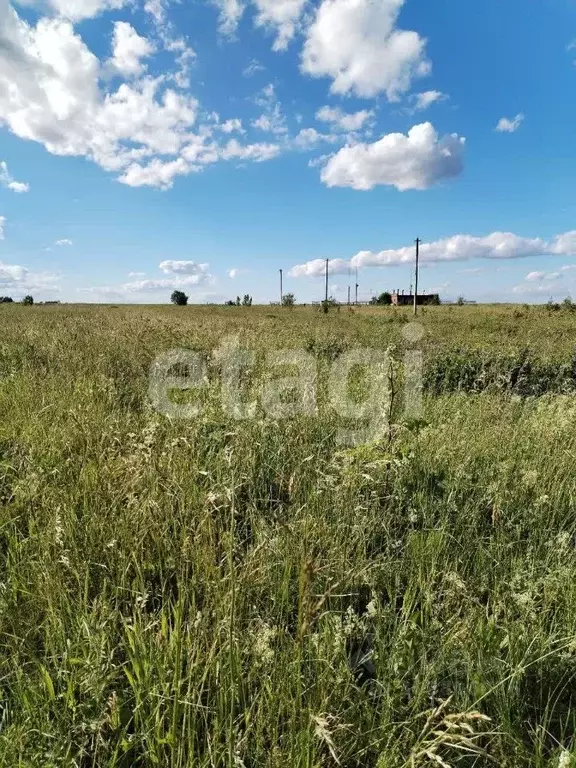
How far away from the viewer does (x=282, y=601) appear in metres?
1.70

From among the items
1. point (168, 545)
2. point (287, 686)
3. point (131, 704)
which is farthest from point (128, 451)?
point (287, 686)

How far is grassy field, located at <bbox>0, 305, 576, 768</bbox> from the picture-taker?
4.02 feet

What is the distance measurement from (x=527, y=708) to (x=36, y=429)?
132 inches

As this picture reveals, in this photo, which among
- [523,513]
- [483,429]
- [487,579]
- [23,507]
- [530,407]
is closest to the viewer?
[487,579]

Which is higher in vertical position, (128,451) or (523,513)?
(128,451)

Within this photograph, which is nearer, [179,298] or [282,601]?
[282,601]

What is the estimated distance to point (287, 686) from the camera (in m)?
1.32

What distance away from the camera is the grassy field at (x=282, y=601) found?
1.23 meters

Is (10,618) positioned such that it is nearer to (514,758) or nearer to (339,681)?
(339,681)

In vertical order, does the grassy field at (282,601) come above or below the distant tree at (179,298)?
below

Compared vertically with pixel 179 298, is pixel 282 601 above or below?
below

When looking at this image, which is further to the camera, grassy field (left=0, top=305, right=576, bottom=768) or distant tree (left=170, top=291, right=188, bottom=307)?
distant tree (left=170, top=291, right=188, bottom=307)

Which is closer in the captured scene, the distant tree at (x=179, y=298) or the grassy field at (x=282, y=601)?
the grassy field at (x=282, y=601)

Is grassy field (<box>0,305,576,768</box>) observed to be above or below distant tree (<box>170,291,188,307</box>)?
below
